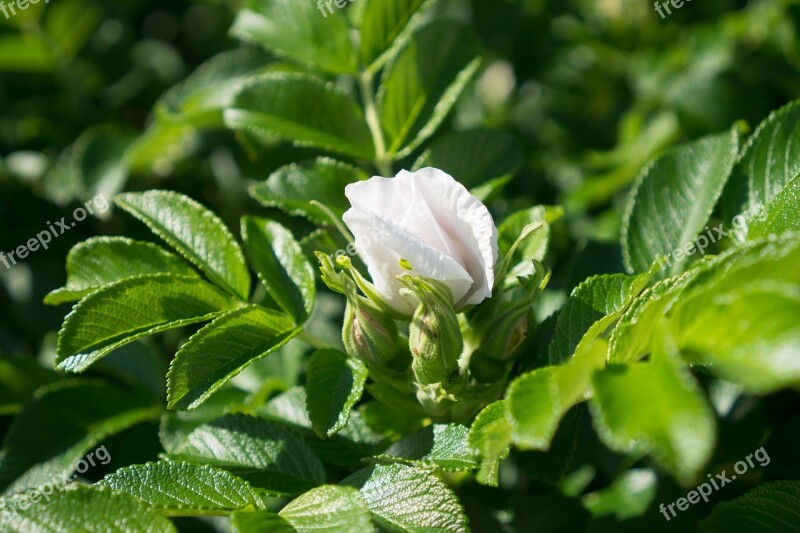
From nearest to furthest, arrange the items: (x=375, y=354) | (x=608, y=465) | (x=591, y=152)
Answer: (x=375, y=354), (x=608, y=465), (x=591, y=152)

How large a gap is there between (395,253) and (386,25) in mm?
642

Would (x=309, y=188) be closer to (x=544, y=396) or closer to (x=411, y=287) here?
(x=411, y=287)

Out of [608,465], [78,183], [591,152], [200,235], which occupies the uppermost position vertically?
[78,183]

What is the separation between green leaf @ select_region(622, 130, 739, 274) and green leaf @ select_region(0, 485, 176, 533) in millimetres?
822

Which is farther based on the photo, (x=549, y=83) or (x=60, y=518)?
(x=549, y=83)

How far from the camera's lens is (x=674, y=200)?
4.48 ft

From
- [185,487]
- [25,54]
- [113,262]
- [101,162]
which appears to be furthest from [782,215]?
[25,54]

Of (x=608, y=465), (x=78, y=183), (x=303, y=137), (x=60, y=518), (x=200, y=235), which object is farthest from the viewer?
(x=78, y=183)

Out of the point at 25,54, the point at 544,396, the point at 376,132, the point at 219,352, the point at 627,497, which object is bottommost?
the point at 627,497

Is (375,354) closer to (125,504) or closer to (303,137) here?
(125,504)

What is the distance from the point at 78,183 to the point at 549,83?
→ 1357 mm

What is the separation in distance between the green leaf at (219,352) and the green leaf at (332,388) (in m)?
0.06

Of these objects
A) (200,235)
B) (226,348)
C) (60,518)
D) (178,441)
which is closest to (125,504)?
(60,518)

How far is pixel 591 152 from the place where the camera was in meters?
2.13
